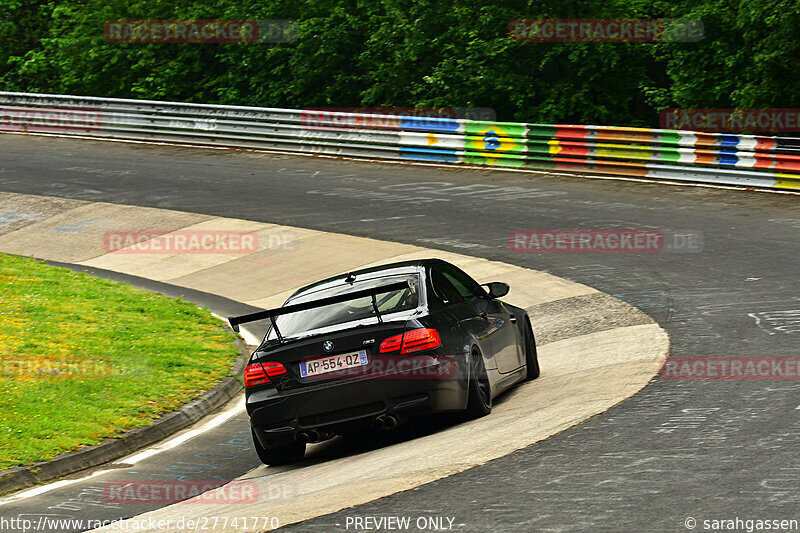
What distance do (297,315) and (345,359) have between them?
2.86 ft

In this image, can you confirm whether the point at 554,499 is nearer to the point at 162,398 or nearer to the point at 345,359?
the point at 345,359

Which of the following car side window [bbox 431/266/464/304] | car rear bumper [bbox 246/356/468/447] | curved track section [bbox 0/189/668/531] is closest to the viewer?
curved track section [bbox 0/189/668/531]

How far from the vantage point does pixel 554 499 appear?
20.8 feet

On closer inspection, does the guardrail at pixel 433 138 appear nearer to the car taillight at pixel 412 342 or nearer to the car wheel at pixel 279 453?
the car taillight at pixel 412 342

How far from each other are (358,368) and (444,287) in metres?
1.46

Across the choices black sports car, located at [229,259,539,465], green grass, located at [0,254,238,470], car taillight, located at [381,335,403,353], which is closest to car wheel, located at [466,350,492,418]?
black sports car, located at [229,259,539,465]

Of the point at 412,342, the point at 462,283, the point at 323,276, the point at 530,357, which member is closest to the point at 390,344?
the point at 412,342

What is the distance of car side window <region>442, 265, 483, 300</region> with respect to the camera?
32.2 feet
